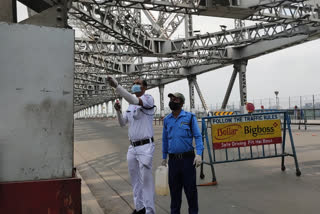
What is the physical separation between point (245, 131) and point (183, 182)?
3811 mm

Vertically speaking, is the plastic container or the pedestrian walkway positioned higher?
the plastic container

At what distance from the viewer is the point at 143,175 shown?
4.11 metres

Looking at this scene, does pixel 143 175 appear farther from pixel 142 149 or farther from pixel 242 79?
pixel 242 79

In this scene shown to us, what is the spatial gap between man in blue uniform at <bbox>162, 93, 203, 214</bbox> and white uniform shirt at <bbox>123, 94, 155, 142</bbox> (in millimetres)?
292

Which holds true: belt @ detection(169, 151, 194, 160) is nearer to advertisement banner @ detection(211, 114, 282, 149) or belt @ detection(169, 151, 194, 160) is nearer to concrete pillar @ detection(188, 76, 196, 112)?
advertisement banner @ detection(211, 114, 282, 149)

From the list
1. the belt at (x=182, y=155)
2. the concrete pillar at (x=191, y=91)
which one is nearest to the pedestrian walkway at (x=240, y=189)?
the belt at (x=182, y=155)

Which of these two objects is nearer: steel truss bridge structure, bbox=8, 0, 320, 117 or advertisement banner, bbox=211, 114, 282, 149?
advertisement banner, bbox=211, 114, 282, 149

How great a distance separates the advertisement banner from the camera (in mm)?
7110

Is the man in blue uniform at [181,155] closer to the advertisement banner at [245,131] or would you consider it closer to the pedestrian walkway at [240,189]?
the pedestrian walkway at [240,189]

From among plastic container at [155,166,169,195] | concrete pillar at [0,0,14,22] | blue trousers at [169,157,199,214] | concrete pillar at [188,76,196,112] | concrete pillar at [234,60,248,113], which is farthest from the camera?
concrete pillar at [188,76,196,112]

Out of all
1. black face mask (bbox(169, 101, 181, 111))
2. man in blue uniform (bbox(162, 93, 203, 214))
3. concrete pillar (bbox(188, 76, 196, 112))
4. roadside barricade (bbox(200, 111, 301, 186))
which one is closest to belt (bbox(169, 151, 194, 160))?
man in blue uniform (bbox(162, 93, 203, 214))

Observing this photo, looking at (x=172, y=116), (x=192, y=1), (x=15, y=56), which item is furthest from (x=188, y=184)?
(x=192, y=1)

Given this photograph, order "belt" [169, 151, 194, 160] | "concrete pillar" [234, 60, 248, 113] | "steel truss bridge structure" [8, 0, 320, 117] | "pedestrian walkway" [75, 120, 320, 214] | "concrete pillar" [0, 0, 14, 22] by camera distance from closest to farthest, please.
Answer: "concrete pillar" [0, 0, 14, 22], "belt" [169, 151, 194, 160], "pedestrian walkway" [75, 120, 320, 214], "steel truss bridge structure" [8, 0, 320, 117], "concrete pillar" [234, 60, 248, 113]

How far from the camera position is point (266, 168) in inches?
313
